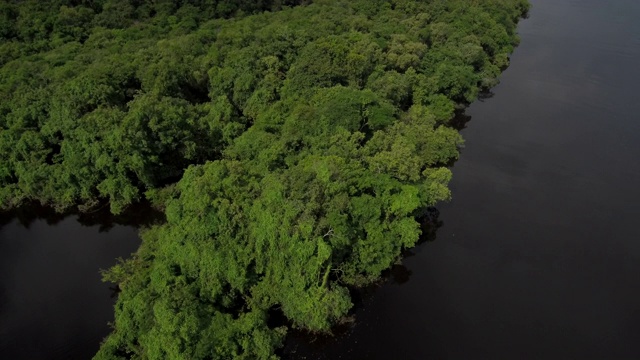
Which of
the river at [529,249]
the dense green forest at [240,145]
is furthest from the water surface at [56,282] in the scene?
the river at [529,249]

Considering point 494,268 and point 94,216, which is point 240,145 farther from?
point 494,268

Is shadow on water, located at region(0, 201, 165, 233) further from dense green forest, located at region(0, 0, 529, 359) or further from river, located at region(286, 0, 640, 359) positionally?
river, located at region(286, 0, 640, 359)

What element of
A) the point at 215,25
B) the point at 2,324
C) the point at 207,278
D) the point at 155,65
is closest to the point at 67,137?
the point at 155,65

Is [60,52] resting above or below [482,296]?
above

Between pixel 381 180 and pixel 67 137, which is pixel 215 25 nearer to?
pixel 67 137

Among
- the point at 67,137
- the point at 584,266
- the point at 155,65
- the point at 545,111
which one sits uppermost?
the point at 155,65

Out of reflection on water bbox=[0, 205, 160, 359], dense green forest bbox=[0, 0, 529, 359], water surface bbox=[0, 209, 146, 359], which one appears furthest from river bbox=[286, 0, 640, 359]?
reflection on water bbox=[0, 205, 160, 359]
